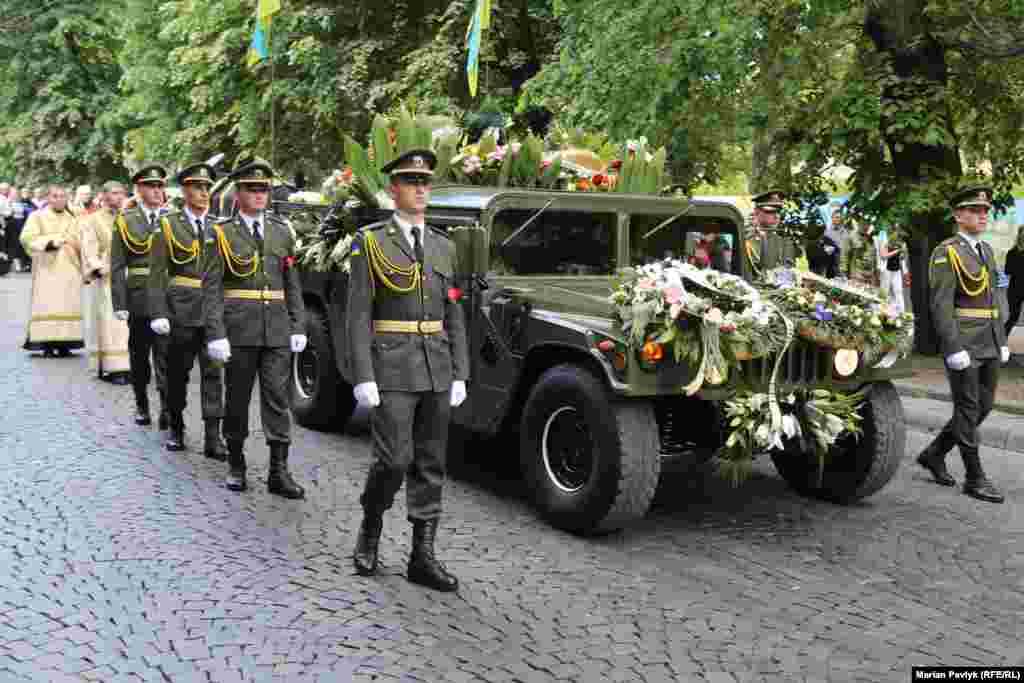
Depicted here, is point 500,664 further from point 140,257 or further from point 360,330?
point 140,257

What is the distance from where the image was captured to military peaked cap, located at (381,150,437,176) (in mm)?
5168

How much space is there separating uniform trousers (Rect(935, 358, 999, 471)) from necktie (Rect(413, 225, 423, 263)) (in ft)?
12.5

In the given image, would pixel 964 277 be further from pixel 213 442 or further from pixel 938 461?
pixel 213 442

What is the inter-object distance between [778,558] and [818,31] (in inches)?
332

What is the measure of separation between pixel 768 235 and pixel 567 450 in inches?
156

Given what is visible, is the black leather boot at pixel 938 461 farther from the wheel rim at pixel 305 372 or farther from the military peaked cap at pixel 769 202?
the wheel rim at pixel 305 372

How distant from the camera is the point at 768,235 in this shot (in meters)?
9.39

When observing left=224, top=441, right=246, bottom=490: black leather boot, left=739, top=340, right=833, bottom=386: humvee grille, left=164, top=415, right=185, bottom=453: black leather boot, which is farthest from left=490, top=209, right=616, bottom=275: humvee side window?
Answer: left=164, top=415, right=185, bottom=453: black leather boot

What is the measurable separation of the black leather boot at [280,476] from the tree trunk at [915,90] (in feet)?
24.5

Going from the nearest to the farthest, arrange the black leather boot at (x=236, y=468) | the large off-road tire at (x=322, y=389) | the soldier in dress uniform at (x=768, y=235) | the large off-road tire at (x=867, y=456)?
the large off-road tire at (x=867, y=456)
the black leather boot at (x=236, y=468)
the large off-road tire at (x=322, y=389)
the soldier in dress uniform at (x=768, y=235)

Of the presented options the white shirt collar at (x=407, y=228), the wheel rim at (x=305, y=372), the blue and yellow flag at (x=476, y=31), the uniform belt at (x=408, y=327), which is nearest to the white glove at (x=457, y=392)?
the uniform belt at (x=408, y=327)

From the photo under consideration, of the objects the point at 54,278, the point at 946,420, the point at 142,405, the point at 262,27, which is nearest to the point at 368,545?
the point at 142,405

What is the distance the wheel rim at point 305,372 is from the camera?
28.7 feet

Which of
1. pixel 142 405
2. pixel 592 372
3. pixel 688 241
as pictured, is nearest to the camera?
pixel 592 372
